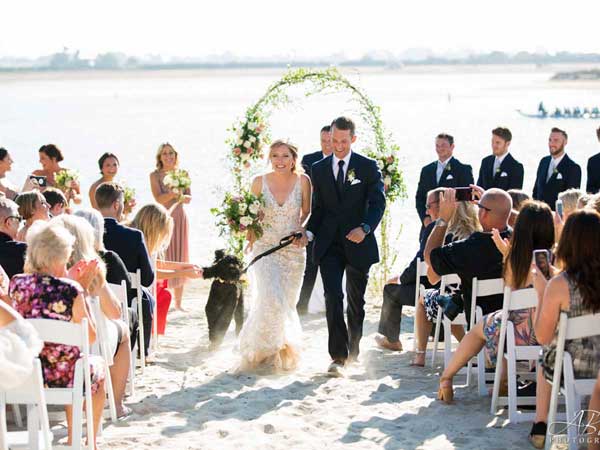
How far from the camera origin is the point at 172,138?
1785 inches

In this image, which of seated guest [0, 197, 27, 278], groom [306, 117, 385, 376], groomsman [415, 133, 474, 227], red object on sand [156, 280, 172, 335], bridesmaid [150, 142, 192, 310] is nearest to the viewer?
seated guest [0, 197, 27, 278]

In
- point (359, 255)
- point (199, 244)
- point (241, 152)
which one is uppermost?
point (241, 152)

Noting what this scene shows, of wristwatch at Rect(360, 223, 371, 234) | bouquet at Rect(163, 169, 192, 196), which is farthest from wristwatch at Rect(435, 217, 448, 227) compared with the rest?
bouquet at Rect(163, 169, 192, 196)

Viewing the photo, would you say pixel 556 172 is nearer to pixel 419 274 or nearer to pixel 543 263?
pixel 419 274

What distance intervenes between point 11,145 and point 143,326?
113 ft

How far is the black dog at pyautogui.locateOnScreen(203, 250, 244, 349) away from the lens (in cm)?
841

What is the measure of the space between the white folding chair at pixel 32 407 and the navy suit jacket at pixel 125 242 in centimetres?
242

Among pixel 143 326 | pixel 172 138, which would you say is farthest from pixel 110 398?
pixel 172 138

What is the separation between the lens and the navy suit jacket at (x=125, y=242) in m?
7.11

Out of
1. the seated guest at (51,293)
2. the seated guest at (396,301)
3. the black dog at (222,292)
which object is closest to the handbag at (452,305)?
the seated guest at (396,301)

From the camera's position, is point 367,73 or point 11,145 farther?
point 367,73

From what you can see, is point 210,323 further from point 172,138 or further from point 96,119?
point 96,119

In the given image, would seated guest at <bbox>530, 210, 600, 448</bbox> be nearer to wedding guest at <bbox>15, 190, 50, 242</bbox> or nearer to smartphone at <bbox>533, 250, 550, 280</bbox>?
smartphone at <bbox>533, 250, 550, 280</bbox>

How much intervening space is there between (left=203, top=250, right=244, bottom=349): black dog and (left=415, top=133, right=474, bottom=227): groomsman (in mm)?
2312
